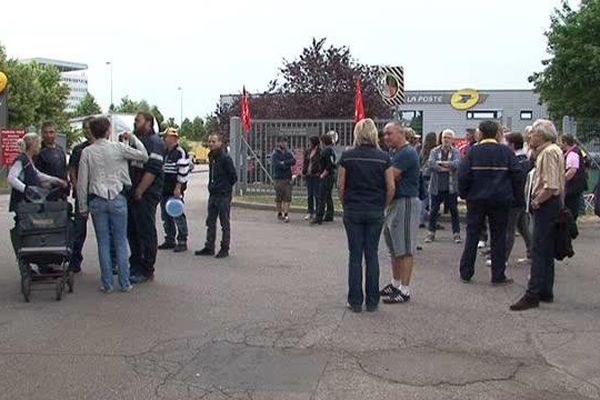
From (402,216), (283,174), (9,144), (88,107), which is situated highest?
(88,107)

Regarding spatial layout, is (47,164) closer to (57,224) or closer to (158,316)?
(57,224)

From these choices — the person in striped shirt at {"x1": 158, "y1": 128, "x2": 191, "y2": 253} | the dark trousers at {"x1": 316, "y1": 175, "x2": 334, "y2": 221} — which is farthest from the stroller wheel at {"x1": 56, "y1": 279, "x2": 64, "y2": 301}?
the dark trousers at {"x1": 316, "y1": 175, "x2": 334, "y2": 221}

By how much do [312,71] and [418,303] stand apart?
17.6 m

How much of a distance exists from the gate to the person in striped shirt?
806 centimetres

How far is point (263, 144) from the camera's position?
757 inches

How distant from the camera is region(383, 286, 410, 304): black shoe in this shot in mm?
7465

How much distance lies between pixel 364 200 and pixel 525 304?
190 cm

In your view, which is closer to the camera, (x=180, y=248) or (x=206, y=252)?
(x=206, y=252)

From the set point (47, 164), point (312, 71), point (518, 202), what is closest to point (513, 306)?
point (518, 202)

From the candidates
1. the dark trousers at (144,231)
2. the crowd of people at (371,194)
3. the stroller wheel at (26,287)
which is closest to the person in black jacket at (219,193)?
the crowd of people at (371,194)

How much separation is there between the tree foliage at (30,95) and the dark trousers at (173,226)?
25.0 metres

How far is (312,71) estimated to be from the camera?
24.3 metres

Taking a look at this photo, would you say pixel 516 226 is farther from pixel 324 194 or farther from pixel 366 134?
pixel 324 194

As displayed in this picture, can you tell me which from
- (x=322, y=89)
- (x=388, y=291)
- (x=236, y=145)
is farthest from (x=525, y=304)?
(x=322, y=89)
